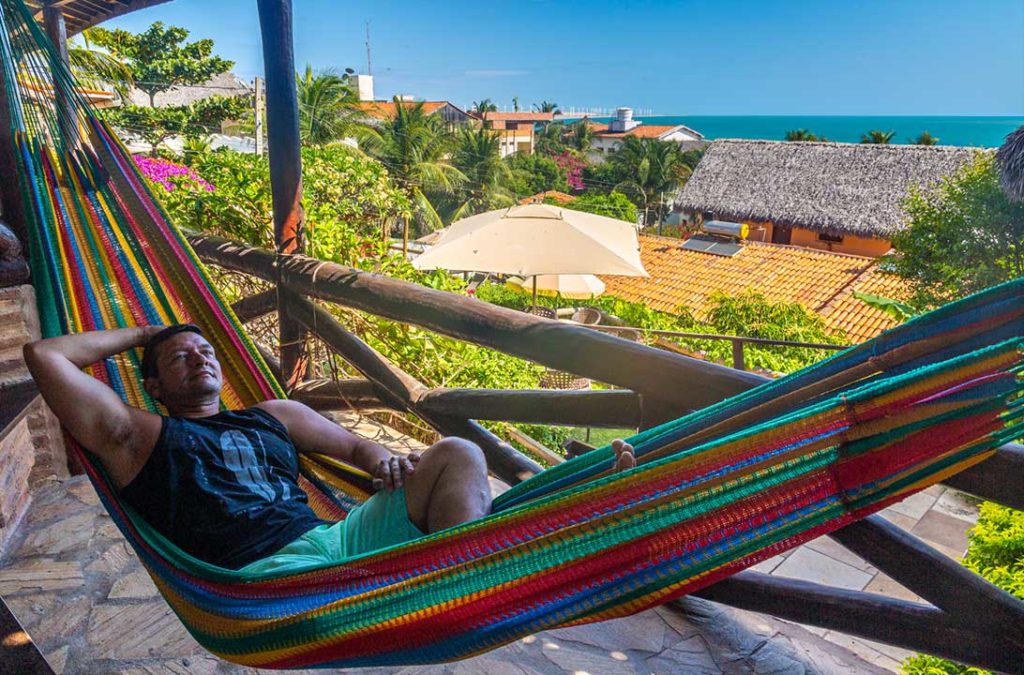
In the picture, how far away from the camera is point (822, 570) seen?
12.9 ft

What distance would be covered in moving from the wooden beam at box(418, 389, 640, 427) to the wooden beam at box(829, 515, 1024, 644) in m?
0.47

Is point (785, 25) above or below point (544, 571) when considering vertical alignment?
above

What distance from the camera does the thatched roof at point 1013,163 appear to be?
5.79 metres

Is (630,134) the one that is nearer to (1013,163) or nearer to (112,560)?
(1013,163)

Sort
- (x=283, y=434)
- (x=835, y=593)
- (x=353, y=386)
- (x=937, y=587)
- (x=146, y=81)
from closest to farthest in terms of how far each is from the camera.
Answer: (x=937, y=587)
(x=835, y=593)
(x=283, y=434)
(x=353, y=386)
(x=146, y=81)

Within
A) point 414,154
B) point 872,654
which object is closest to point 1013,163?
point 872,654

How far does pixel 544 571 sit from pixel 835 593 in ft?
1.87

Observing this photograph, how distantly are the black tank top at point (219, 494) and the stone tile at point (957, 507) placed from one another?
17.1ft

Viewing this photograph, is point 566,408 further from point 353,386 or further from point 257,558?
point 353,386

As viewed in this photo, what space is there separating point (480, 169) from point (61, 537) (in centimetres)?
2105

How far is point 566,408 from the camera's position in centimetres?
155

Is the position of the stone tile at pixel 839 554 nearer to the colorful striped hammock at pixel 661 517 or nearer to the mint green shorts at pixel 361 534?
the mint green shorts at pixel 361 534

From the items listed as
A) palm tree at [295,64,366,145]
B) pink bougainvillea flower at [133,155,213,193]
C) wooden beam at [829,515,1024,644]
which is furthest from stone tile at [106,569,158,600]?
palm tree at [295,64,366,145]

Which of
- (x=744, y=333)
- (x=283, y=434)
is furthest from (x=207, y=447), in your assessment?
(x=744, y=333)
